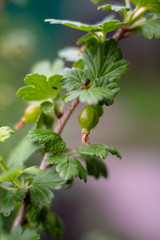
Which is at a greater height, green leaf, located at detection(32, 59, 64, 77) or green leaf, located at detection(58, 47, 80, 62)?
green leaf, located at detection(58, 47, 80, 62)

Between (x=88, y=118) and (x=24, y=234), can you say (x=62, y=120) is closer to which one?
(x=88, y=118)

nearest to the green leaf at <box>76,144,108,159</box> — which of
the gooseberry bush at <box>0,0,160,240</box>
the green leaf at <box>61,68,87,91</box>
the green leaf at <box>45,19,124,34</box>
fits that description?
the gooseberry bush at <box>0,0,160,240</box>

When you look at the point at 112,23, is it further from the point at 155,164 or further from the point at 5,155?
the point at 155,164

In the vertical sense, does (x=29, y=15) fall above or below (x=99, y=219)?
above

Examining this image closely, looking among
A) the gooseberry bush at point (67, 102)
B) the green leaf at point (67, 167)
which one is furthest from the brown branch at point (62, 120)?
the green leaf at point (67, 167)

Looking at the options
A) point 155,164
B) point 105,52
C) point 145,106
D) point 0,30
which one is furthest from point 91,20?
point 105,52

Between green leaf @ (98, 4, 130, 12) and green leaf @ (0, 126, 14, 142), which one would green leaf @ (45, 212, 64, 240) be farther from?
green leaf @ (98, 4, 130, 12)
